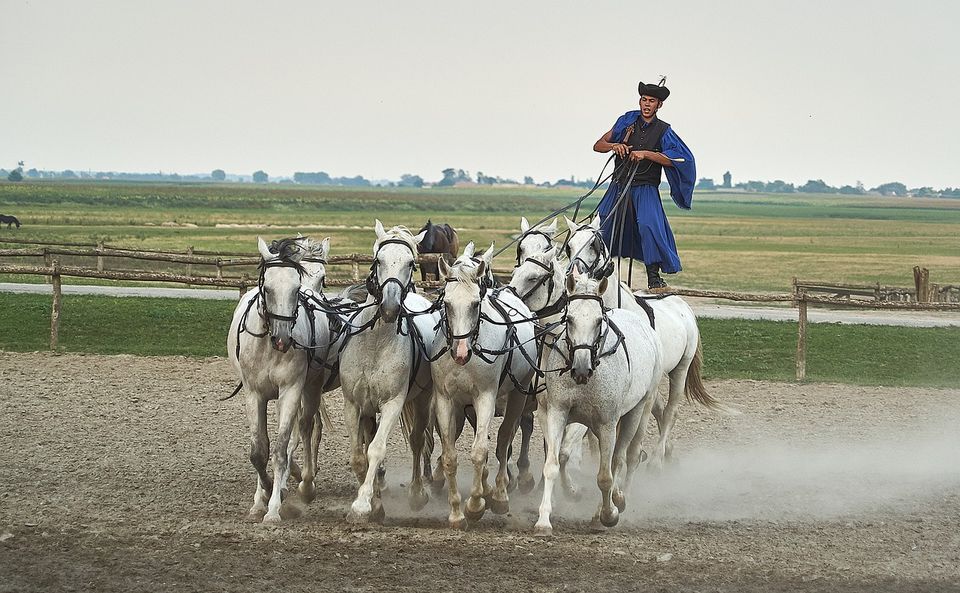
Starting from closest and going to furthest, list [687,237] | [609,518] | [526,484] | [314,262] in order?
[609,518] < [314,262] < [526,484] < [687,237]

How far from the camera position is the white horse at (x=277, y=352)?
7.92 metres

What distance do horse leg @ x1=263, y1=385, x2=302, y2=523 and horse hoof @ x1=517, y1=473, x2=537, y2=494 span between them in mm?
2300

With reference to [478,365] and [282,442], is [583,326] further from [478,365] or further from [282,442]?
[282,442]

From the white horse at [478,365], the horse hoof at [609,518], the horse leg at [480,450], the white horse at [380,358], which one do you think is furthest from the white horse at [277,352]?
the horse hoof at [609,518]

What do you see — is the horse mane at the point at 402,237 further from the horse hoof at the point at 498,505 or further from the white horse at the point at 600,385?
the horse hoof at the point at 498,505

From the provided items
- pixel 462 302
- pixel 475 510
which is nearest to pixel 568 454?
pixel 475 510

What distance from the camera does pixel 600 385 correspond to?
8102 millimetres

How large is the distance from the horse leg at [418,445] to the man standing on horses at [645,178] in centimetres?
269

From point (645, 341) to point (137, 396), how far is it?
6752mm

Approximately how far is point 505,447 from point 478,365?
1.07 meters

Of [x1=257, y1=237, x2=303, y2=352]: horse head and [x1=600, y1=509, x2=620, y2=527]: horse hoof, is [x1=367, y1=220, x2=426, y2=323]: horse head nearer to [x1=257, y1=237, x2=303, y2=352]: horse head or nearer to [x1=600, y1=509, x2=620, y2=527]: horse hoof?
[x1=257, y1=237, x2=303, y2=352]: horse head

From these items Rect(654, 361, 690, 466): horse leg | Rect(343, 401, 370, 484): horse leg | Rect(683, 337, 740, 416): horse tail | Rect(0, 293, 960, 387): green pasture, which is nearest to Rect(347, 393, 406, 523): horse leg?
Rect(343, 401, 370, 484): horse leg

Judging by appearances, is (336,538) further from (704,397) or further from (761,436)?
(761,436)

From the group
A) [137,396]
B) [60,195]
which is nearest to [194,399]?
[137,396]
